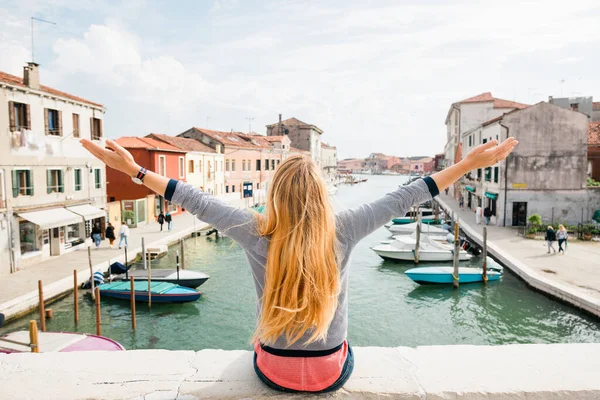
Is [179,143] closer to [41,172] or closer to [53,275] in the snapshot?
[41,172]

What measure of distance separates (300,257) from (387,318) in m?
12.4

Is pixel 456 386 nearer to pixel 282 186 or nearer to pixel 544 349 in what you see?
pixel 544 349

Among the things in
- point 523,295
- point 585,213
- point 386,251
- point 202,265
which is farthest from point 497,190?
point 202,265

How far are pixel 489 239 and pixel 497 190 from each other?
5128 mm

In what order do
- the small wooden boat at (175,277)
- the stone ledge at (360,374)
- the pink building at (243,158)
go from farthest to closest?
1. the pink building at (243,158)
2. the small wooden boat at (175,277)
3. the stone ledge at (360,374)

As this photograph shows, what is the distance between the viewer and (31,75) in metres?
16.1

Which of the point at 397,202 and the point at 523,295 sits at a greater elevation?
the point at 397,202

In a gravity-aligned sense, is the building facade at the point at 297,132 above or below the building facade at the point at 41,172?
above

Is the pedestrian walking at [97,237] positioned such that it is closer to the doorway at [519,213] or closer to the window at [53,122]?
the window at [53,122]

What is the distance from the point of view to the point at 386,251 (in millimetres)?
20266

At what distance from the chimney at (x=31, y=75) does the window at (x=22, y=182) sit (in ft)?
10.2

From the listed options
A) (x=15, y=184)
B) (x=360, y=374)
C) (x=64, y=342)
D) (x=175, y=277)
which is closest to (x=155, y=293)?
(x=175, y=277)

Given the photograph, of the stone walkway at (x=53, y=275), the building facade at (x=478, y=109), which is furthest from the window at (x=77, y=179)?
the building facade at (x=478, y=109)

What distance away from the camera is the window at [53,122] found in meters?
16.9
